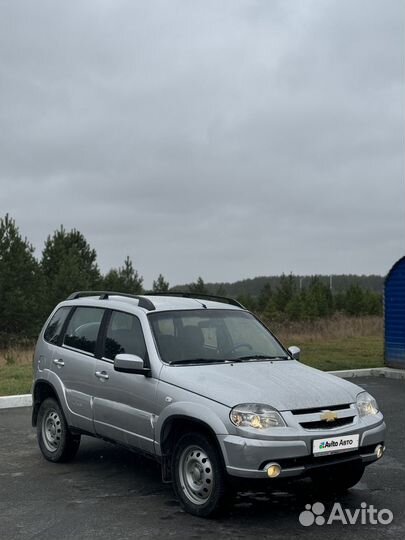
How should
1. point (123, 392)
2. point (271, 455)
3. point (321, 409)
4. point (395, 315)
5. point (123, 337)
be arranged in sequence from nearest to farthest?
point (271, 455) < point (321, 409) < point (123, 392) < point (123, 337) < point (395, 315)

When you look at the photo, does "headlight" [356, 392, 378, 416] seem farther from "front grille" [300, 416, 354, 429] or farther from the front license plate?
the front license plate

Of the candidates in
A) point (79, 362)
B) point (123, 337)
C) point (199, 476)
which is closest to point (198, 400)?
point (199, 476)

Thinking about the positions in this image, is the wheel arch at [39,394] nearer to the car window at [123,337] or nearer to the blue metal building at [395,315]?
the car window at [123,337]

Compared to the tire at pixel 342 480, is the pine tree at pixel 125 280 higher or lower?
higher

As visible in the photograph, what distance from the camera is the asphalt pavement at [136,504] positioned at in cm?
517

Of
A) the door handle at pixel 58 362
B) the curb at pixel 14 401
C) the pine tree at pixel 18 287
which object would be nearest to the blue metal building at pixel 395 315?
the curb at pixel 14 401

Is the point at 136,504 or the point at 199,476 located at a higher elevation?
the point at 199,476

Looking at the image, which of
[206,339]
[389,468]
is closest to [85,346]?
[206,339]

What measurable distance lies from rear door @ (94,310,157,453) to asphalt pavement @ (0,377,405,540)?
55cm

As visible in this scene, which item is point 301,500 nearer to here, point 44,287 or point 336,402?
point 336,402

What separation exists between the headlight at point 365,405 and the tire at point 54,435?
318 centimetres

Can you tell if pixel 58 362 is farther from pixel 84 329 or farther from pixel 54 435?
pixel 54 435

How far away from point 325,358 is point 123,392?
11968mm

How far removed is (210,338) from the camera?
21.5 ft
